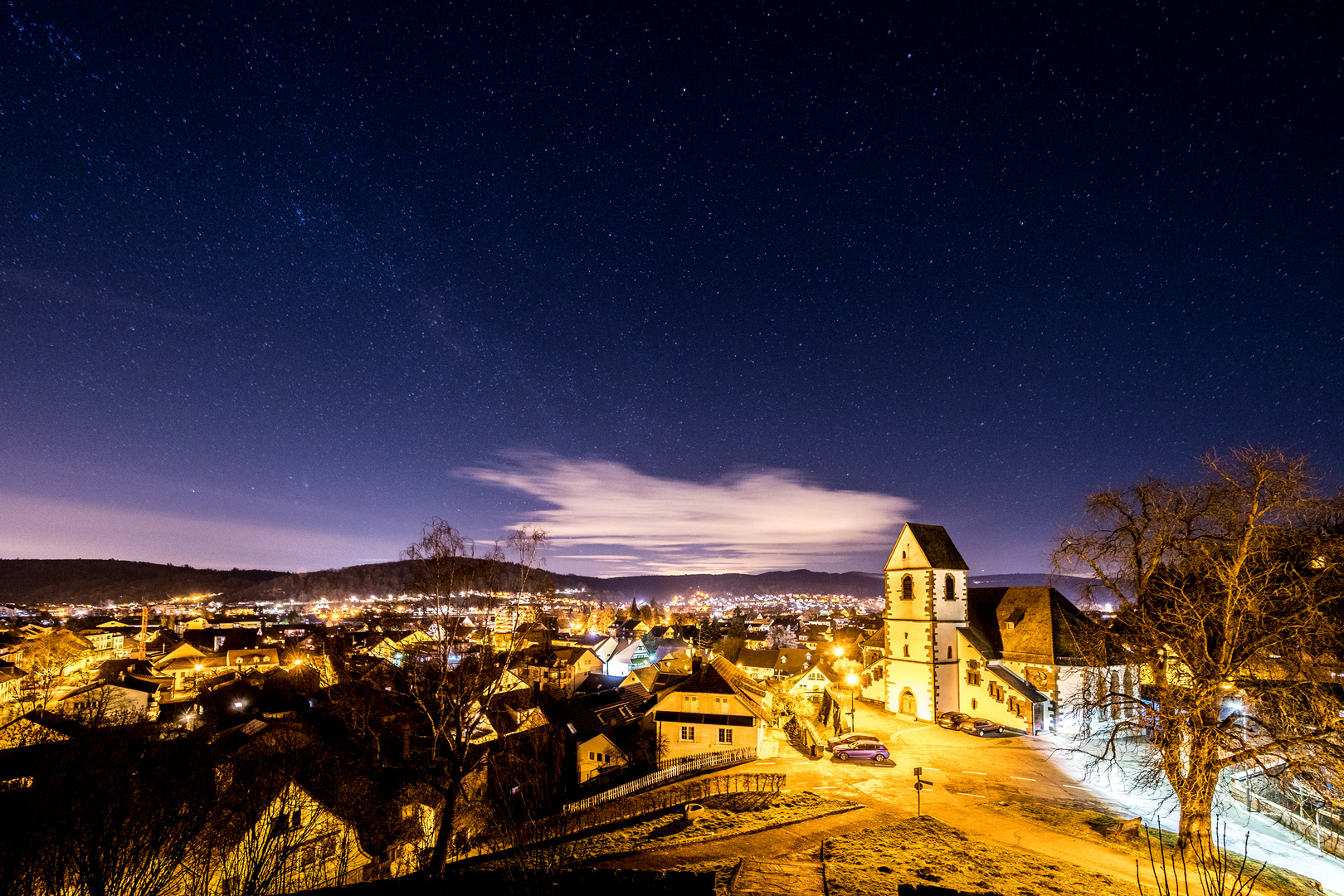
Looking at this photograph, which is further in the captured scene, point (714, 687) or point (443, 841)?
point (714, 687)

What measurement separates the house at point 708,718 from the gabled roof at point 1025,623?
653 inches

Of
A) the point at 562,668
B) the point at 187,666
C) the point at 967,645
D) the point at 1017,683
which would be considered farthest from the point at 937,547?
the point at 187,666

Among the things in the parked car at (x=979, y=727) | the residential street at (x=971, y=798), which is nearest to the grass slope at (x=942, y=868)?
the residential street at (x=971, y=798)

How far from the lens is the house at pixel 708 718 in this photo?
34219 millimetres

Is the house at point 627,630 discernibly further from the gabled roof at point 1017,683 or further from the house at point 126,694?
the gabled roof at point 1017,683

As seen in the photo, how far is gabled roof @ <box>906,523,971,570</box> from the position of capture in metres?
41.1

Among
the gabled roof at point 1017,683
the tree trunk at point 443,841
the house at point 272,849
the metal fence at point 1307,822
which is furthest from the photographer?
the gabled roof at point 1017,683

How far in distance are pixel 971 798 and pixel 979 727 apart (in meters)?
13.5

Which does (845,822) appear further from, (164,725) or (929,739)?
(164,725)

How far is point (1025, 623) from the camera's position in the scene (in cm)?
3991

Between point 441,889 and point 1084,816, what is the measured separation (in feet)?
74.6

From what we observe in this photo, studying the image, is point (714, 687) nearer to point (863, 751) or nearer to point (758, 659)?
point (863, 751)

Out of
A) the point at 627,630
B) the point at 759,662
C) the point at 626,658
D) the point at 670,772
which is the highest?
the point at 670,772

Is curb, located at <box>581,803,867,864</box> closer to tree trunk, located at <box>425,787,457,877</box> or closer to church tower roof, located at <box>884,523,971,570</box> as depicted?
tree trunk, located at <box>425,787,457,877</box>
